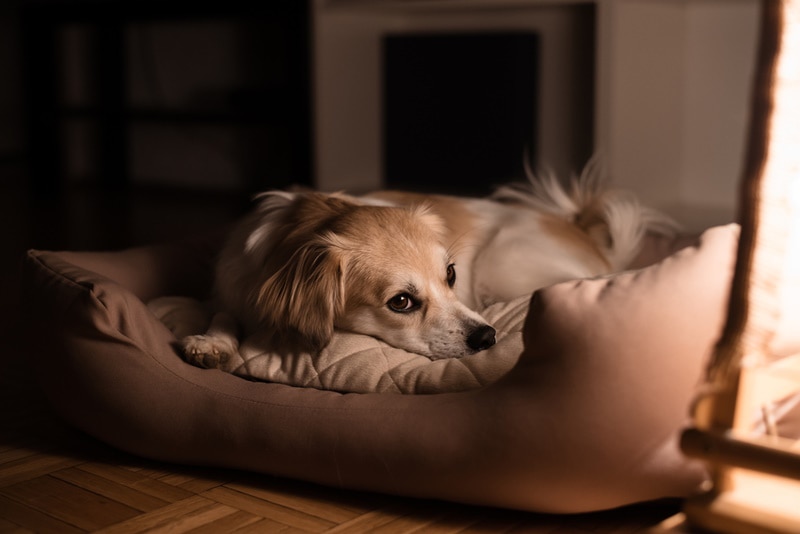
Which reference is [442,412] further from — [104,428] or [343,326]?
[104,428]

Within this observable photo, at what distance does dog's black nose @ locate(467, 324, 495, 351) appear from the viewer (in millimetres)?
2021

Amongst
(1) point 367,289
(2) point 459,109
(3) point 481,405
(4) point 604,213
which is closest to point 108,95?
(2) point 459,109

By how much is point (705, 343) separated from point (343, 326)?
80 centimetres

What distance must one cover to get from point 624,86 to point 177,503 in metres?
2.65

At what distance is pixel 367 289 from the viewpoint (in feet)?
6.64

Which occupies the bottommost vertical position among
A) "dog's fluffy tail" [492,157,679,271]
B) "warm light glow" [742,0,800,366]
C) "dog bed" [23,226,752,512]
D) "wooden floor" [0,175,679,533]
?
"wooden floor" [0,175,679,533]

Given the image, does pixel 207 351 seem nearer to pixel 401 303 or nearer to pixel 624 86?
pixel 401 303

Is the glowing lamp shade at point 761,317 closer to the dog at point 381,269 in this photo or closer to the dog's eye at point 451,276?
the dog at point 381,269

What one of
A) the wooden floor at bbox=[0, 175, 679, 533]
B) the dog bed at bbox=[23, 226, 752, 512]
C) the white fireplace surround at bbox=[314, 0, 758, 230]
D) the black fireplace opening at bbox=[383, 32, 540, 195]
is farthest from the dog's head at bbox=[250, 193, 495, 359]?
the black fireplace opening at bbox=[383, 32, 540, 195]

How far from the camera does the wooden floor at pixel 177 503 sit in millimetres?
1664

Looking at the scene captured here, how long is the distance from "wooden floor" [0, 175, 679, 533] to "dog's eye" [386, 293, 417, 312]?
410 millimetres

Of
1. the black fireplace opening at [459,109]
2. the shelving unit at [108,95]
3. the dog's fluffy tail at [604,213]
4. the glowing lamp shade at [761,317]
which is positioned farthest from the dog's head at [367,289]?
the shelving unit at [108,95]

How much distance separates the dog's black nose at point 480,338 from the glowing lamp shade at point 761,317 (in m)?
0.87

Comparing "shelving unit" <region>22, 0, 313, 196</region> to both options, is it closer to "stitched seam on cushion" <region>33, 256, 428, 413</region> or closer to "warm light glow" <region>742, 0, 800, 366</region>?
"stitched seam on cushion" <region>33, 256, 428, 413</region>
